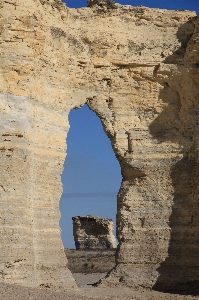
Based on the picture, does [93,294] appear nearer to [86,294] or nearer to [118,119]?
[86,294]

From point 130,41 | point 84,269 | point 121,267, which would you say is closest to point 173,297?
point 121,267

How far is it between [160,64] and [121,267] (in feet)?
20.1

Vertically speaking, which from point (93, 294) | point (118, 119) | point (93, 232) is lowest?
point (93, 294)

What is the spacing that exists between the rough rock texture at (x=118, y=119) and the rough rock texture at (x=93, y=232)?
14773 millimetres

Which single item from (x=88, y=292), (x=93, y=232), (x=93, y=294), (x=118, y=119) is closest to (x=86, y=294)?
(x=93, y=294)

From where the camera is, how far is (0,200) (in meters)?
14.1

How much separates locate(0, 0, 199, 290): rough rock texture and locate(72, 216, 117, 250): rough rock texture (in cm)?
1477

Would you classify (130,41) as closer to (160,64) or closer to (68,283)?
(160,64)

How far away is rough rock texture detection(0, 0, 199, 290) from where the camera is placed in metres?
15.0

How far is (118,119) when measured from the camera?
17.8 m

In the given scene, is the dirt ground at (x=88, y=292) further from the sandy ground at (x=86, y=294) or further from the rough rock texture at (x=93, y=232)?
the rough rock texture at (x=93, y=232)

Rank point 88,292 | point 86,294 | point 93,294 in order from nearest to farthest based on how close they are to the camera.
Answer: point 86,294
point 93,294
point 88,292

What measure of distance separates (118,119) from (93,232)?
1614 centimetres

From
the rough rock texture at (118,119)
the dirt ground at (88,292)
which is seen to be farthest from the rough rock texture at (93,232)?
the rough rock texture at (118,119)
